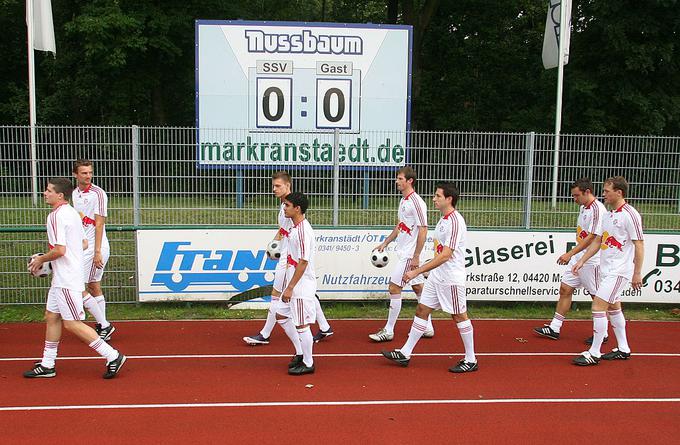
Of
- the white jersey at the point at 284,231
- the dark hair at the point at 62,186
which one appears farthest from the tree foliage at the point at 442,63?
the dark hair at the point at 62,186

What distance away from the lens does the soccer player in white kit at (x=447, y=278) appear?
714 cm

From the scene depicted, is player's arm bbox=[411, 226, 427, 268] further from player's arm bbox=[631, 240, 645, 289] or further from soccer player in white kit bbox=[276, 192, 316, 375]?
player's arm bbox=[631, 240, 645, 289]

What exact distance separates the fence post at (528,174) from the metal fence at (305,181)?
2 centimetres

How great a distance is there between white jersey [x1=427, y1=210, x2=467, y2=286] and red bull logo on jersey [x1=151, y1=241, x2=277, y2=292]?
146 inches

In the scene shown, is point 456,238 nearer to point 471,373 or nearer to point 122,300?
point 471,373

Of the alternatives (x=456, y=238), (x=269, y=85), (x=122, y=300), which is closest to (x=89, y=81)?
(x=269, y=85)

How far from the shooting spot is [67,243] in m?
6.75

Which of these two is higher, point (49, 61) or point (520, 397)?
point (49, 61)

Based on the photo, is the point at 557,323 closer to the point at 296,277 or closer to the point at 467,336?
the point at 467,336

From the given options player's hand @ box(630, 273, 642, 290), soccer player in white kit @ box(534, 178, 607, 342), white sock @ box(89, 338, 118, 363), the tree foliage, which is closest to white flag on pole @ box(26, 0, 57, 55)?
the tree foliage

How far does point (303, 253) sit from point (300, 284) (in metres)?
0.40

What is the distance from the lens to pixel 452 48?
36.8 meters

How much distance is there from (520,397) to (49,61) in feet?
106

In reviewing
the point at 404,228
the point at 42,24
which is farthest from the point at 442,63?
the point at 404,228
